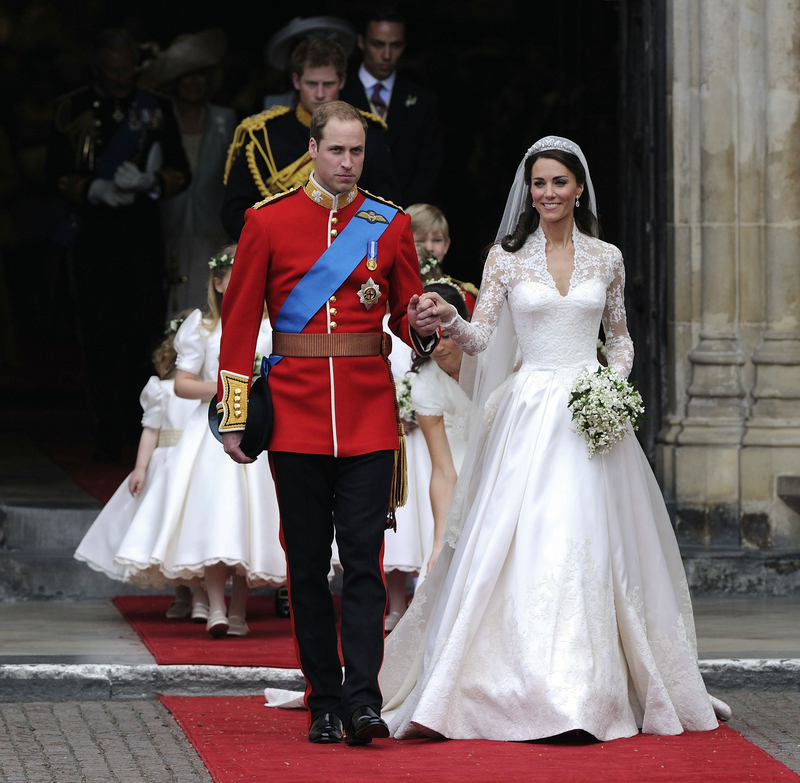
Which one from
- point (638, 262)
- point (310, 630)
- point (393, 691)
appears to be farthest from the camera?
point (638, 262)

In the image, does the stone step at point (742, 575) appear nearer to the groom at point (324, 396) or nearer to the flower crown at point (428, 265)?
the flower crown at point (428, 265)

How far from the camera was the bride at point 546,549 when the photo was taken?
18.1 ft

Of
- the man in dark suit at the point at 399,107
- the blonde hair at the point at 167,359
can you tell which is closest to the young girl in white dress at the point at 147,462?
the blonde hair at the point at 167,359

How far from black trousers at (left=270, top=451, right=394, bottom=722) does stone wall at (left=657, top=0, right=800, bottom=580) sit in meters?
3.31

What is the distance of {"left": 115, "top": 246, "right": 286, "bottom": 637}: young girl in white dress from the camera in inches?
281

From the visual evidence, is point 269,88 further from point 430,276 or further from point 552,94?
point 430,276

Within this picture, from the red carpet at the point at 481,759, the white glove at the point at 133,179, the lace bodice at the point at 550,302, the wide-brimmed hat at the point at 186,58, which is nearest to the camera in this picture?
the red carpet at the point at 481,759

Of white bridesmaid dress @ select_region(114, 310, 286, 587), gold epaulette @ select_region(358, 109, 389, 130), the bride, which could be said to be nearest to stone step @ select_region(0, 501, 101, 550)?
white bridesmaid dress @ select_region(114, 310, 286, 587)

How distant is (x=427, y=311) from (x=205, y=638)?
2.24 m

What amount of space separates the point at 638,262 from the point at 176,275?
3039mm

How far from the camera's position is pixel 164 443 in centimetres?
771

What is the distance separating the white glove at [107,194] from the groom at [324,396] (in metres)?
4.59

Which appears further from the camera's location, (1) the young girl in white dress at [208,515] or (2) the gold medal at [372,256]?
(1) the young girl in white dress at [208,515]

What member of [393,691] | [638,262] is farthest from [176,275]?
[393,691]
